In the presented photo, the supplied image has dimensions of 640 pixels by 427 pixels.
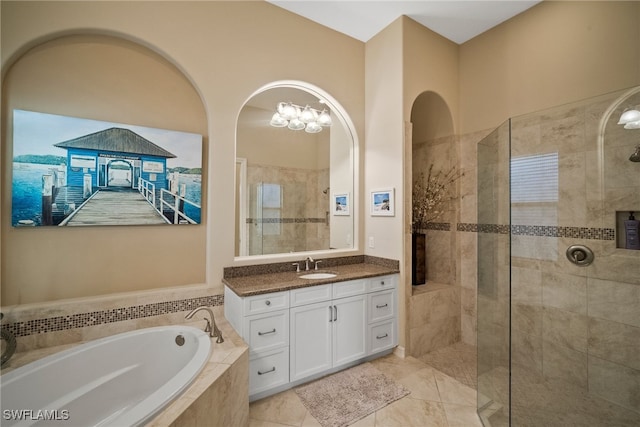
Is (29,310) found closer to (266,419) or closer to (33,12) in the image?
(266,419)

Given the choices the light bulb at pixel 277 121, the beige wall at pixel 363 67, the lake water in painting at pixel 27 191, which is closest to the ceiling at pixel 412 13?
the beige wall at pixel 363 67

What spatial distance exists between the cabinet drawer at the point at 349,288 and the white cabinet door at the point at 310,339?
0.40 ft

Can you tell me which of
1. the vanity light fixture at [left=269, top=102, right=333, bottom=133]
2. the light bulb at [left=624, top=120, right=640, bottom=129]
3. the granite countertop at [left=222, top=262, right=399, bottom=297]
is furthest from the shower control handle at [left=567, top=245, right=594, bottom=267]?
the vanity light fixture at [left=269, top=102, right=333, bottom=133]

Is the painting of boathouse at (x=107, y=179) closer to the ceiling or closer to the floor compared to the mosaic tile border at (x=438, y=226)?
closer to the ceiling

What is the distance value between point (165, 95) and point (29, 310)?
1756 millimetres

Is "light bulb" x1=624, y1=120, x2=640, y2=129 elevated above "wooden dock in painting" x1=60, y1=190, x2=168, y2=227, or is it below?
above

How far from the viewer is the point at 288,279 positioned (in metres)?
2.38

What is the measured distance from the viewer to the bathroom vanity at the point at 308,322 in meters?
2.02

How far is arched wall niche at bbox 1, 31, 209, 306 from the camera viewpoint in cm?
180

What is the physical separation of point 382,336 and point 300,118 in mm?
2422

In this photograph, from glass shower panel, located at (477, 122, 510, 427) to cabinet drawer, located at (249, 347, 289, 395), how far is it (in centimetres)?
141

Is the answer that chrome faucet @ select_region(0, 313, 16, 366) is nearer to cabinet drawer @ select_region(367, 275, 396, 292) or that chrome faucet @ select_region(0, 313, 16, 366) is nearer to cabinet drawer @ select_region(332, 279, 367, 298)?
cabinet drawer @ select_region(332, 279, 367, 298)

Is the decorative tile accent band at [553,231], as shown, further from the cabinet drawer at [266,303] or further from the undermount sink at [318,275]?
the cabinet drawer at [266,303]

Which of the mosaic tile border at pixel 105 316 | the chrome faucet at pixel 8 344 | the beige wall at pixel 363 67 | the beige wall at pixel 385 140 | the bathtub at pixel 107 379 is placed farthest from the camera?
the beige wall at pixel 385 140
